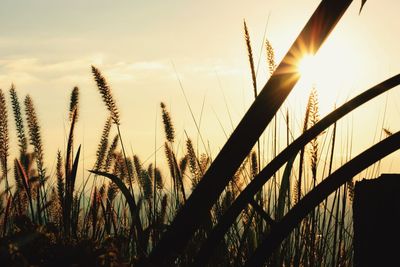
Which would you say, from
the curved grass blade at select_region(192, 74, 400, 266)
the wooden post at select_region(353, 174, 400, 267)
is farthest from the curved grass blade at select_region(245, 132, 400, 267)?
the wooden post at select_region(353, 174, 400, 267)

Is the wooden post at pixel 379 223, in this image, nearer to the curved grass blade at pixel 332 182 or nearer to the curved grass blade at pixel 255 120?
the curved grass blade at pixel 332 182

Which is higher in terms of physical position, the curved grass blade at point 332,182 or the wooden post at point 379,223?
the wooden post at point 379,223

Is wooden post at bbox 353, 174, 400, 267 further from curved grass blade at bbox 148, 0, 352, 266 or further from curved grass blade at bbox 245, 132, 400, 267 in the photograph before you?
curved grass blade at bbox 148, 0, 352, 266

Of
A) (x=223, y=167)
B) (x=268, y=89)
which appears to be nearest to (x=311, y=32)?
(x=268, y=89)

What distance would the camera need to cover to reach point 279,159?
0.78m

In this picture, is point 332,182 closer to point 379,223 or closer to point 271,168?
point 271,168

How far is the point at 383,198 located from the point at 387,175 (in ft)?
0.18

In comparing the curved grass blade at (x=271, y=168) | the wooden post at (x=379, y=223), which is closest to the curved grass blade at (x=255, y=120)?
the curved grass blade at (x=271, y=168)

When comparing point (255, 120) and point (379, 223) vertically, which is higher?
point (379, 223)

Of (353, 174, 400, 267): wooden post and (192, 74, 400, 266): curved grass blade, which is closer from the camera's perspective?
(192, 74, 400, 266): curved grass blade

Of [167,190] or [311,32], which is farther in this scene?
[167,190]

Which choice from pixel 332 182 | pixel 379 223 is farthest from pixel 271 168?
pixel 379 223

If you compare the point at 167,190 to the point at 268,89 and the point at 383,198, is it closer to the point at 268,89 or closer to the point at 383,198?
the point at 383,198

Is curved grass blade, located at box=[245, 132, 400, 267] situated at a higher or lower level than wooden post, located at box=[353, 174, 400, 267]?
lower
